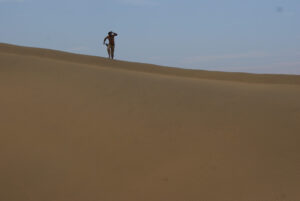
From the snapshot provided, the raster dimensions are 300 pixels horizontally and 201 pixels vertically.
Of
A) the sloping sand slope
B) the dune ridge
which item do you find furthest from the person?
the sloping sand slope

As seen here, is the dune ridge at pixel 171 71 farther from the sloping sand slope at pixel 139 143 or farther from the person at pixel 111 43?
the sloping sand slope at pixel 139 143

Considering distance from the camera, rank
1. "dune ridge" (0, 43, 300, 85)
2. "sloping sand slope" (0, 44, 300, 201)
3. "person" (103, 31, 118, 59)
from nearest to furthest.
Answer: "sloping sand slope" (0, 44, 300, 201) → "person" (103, 31, 118, 59) → "dune ridge" (0, 43, 300, 85)

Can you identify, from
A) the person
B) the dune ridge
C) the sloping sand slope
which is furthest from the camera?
Answer: the dune ridge

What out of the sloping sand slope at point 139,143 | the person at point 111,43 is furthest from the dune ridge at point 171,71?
the sloping sand slope at point 139,143

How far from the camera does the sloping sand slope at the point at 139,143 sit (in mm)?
4137

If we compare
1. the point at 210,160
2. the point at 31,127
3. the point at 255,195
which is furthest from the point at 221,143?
the point at 31,127

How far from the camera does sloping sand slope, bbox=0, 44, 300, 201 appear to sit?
4.14 meters

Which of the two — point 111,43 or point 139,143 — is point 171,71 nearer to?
point 111,43

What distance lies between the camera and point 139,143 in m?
5.03

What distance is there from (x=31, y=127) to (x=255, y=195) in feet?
9.06

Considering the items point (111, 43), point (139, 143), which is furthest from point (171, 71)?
point (139, 143)

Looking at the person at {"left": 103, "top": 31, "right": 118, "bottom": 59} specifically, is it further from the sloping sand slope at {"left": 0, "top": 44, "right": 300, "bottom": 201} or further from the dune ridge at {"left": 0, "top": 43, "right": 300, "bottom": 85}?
the sloping sand slope at {"left": 0, "top": 44, "right": 300, "bottom": 201}

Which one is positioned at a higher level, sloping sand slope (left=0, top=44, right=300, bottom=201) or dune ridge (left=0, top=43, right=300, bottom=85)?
dune ridge (left=0, top=43, right=300, bottom=85)

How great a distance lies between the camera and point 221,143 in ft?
16.8
